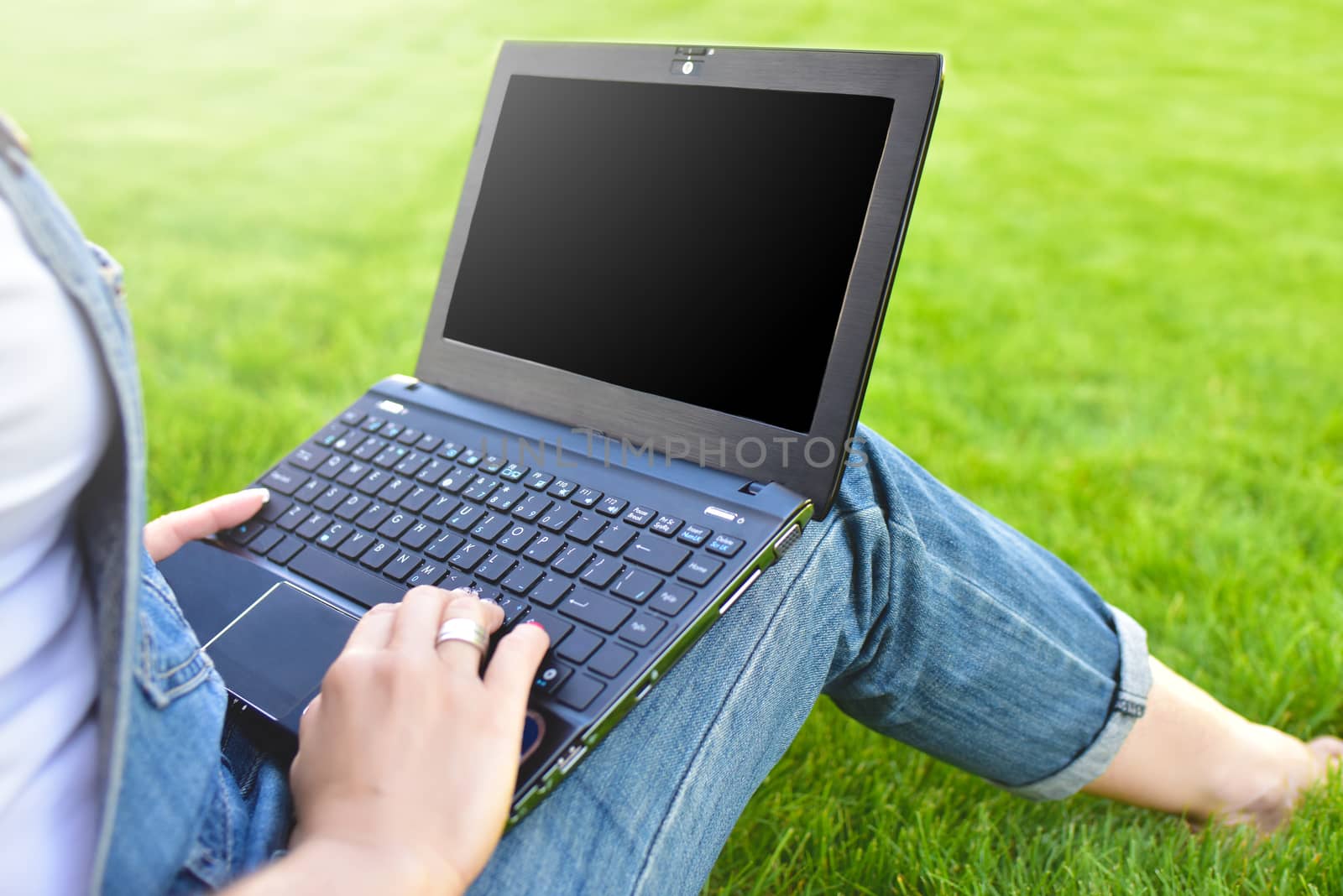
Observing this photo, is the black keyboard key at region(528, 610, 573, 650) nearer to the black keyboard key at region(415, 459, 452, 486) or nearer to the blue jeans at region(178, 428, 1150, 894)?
the blue jeans at region(178, 428, 1150, 894)

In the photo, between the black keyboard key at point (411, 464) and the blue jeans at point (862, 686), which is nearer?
the blue jeans at point (862, 686)

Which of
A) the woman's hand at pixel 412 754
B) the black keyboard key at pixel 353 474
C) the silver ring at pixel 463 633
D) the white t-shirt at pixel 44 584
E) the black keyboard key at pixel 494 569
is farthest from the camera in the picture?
the black keyboard key at pixel 353 474

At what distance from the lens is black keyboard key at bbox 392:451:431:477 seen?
1220 millimetres

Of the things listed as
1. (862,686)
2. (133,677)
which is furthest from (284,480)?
(862,686)

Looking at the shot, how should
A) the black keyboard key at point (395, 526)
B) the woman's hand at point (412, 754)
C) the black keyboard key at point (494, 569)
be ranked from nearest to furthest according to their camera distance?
the woman's hand at point (412, 754) → the black keyboard key at point (494, 569) → the black keyboard key at point (395, 526)

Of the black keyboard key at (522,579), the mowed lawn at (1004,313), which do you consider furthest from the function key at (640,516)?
the mowed lawn at (1004,313)

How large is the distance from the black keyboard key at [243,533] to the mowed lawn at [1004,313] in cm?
72

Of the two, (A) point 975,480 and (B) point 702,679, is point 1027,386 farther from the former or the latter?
(B) point 702,679

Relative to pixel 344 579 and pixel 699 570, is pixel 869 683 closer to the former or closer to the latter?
pixel 699 570

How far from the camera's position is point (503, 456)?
3.93 ft

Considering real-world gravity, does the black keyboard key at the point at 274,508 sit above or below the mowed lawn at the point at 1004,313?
above

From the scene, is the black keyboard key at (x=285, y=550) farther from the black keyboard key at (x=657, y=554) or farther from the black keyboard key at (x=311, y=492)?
the black keyboard key at (x=657, y=554)

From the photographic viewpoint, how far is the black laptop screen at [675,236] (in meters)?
1.07

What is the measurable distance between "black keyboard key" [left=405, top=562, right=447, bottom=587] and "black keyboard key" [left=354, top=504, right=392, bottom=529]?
0.36 feet
